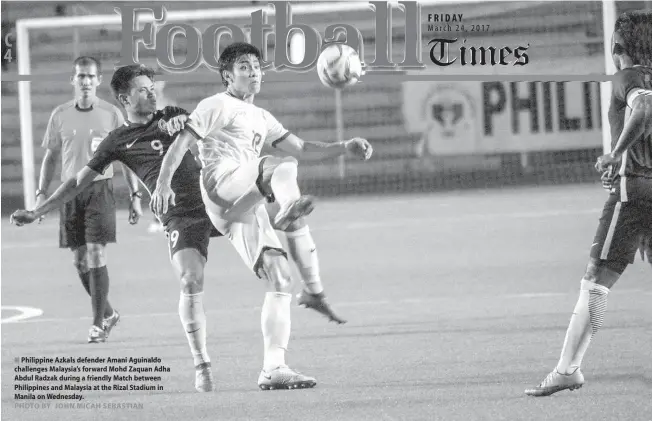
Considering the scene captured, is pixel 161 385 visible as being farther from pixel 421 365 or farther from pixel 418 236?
pixel 418 236

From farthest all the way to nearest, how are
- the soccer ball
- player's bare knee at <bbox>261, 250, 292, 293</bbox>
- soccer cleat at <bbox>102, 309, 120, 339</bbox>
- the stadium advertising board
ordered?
the stadium advertising board → soccer cleat at <bbox>102, 309, 120, 339</bbox> → the soccer ball → player's bare knee at <bbox>261, 250, 292, 293</bbox>

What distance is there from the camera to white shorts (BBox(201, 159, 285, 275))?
5281 mm

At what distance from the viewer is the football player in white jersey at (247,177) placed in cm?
519

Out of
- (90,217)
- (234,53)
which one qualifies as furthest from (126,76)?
(90,217)

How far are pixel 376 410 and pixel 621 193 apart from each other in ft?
4.41

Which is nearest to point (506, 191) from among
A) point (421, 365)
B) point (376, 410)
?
point (421, 365)

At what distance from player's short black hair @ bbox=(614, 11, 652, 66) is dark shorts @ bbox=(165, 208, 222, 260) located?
6.82ft

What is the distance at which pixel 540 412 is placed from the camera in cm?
463

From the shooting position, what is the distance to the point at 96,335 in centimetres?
714

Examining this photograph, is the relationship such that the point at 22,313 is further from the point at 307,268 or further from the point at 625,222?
the point at 625,222

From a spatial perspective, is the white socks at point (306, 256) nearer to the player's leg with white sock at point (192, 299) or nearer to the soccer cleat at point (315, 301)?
the soccer cleat at point (315, 301)

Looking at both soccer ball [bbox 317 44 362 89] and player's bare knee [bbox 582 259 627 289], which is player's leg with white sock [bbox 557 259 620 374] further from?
soccer ball [bbox 317 44 362 89]

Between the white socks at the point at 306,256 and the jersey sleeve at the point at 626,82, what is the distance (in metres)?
2.30

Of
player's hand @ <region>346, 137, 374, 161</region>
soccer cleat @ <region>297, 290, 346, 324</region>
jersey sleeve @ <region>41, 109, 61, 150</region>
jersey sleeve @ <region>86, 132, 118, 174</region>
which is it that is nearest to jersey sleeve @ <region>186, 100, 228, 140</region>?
player's hand @ <region>346, 137, 374, 161</region>
